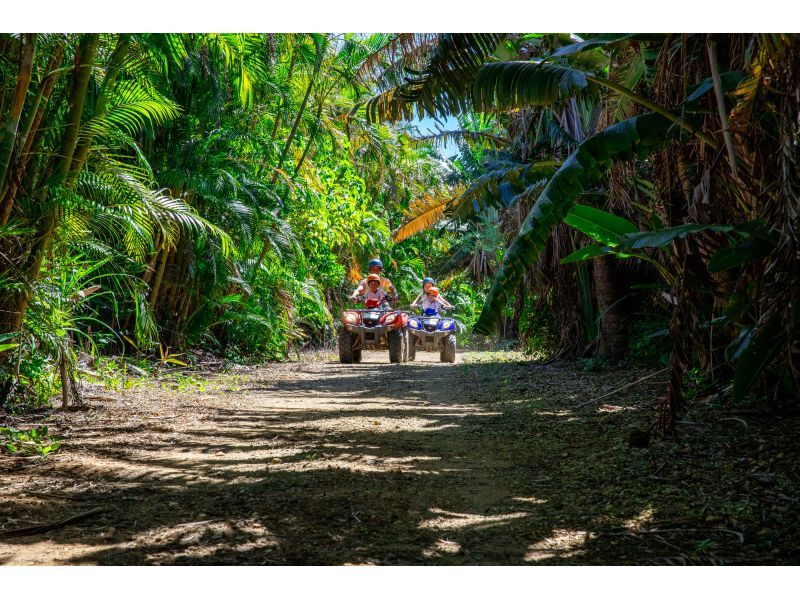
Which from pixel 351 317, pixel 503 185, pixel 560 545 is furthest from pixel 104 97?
pixel 351 317

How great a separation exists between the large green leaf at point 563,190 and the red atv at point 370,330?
8.97 meters

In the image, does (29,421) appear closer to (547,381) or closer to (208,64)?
(208,64)

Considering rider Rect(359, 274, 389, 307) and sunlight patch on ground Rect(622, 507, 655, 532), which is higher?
rider Rect(359, 274, 389, 307)

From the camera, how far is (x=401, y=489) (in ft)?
11.4

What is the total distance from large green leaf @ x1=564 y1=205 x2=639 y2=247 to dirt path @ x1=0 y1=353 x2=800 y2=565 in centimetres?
131

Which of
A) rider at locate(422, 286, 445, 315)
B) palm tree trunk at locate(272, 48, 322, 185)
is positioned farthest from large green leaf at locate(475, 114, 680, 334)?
rider at locate(422, 286, 445, 315)

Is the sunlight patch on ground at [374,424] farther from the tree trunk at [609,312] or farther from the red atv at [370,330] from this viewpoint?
the red atv at [370,330]

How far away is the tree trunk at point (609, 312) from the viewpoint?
9555mm

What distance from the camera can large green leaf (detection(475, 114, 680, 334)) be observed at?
4.21 m

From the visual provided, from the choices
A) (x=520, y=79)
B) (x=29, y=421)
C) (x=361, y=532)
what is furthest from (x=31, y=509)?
(x=520, y=79)

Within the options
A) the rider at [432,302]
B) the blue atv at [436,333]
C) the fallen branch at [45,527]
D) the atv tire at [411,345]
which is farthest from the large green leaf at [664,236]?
the rider at [432,302]

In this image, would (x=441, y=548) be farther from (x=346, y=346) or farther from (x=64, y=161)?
(x=346, y=346)

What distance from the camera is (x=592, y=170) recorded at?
4.36 metres

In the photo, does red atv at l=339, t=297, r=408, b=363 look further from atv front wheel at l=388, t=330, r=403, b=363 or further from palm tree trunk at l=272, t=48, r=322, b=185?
palm tree trunk at l=272, t=48, r=322, b=185
